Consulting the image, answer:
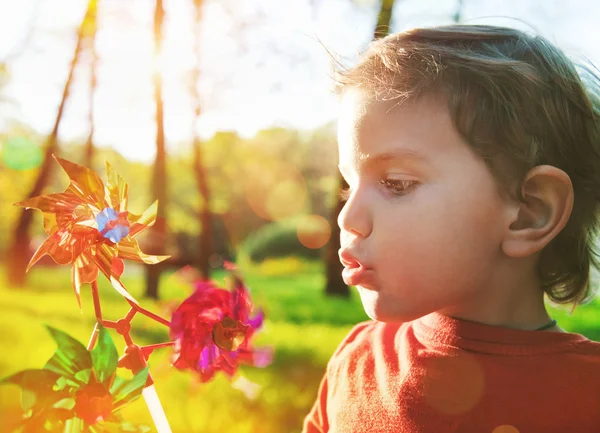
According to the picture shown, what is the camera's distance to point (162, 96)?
5090 mm

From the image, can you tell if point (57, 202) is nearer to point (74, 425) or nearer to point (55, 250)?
point (55, 250)

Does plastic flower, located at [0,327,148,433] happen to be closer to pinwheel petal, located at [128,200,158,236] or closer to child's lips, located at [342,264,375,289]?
pinwheel petal, located at [128,200,158,236]

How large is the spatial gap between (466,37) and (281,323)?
3177mm

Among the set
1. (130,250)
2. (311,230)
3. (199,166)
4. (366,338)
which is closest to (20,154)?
(199,166)

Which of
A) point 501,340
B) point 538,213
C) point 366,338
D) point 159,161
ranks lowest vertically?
point 159,161

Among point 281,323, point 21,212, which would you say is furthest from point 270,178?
point 281,323

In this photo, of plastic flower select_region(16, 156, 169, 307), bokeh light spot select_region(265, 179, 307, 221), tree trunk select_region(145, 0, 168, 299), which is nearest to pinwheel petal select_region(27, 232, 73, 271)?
plastic flower select_region(16, 156, 169, 307)

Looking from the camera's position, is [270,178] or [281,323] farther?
[270,178]

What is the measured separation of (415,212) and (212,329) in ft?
1.13

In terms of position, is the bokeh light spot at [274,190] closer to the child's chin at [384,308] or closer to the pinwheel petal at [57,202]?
the child's chin at [384,308]

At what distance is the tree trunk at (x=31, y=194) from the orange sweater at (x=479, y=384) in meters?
5.39

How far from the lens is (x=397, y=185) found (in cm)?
96

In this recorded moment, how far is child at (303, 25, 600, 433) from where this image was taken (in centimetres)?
93

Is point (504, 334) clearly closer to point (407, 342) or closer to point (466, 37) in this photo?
point (407, 342)
